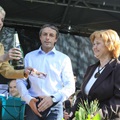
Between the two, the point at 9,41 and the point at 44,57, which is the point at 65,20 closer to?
the point at 9,41

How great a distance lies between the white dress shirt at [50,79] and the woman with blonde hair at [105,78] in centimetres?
28

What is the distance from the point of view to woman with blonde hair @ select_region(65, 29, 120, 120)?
2.54 meters

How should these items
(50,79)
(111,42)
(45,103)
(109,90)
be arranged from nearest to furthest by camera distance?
(109,90) → (111,42) → (45,103) → (50,79)

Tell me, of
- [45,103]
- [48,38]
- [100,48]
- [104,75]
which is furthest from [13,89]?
[104,75]

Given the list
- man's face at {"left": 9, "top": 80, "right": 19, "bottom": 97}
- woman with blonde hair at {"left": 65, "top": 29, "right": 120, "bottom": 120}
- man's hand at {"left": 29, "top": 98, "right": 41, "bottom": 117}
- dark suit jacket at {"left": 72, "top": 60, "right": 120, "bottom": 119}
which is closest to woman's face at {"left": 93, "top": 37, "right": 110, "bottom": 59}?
woman with blonde hair at {"left": 65, "top": 29, "right": 120, "bottom": 120}

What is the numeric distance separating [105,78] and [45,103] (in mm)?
629

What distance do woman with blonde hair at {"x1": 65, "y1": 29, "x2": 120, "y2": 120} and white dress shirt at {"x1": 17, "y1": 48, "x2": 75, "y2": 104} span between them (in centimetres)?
28

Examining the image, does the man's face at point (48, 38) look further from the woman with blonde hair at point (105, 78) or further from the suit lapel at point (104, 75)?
the suit lapel at point (104, 75)

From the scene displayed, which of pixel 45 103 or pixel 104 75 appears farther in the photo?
pixel 45 103

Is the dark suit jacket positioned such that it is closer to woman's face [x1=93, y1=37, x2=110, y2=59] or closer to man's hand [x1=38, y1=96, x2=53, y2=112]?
woman's face [x1=93, y1=37, x2=110, y2=59]

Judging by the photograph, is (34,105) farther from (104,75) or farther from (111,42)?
(111,42)

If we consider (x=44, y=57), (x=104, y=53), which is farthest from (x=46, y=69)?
(x=104, y=53)

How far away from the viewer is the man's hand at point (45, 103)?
3.00 metres

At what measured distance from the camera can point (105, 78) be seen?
8.70 ft
